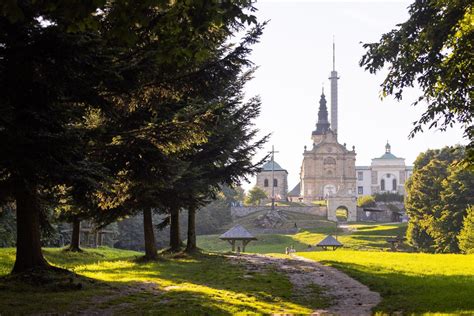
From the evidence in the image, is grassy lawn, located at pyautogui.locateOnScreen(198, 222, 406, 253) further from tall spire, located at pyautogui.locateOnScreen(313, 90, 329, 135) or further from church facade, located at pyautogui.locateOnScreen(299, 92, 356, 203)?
tall spire, located at pyautogui.locateOnScreen(313, 90, 329, 135)

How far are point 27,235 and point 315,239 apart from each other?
47841mm

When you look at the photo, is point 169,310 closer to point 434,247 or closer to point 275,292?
point 275,292

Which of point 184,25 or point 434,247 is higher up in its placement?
point 184,25

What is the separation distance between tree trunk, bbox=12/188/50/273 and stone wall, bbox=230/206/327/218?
233 feet

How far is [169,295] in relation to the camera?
10008 mm

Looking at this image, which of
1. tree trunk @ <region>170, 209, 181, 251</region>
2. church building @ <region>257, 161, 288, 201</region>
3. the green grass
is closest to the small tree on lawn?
the green grass

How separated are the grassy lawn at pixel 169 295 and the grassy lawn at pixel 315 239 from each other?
3674cm

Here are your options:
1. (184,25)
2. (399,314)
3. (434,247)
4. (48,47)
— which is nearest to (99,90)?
(48,47)

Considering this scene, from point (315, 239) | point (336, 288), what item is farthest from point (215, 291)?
point (315, 239)

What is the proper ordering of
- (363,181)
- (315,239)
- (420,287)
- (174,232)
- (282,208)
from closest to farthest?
(420,287) → (174,232) → (315,239) → (282,208) → (363,181)

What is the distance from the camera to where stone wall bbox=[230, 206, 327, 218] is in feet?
269

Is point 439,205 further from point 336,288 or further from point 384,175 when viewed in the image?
point 384,175

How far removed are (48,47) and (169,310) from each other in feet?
13.6

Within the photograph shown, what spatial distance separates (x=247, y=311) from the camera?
8500 mm
